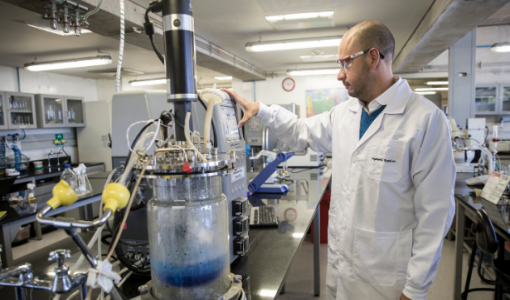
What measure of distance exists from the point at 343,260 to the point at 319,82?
23.2 feet

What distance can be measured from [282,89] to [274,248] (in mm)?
7296

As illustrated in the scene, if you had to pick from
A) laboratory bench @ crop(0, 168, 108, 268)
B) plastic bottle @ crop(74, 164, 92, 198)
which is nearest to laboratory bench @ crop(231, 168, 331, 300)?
laboratory bench @ crop(0, 168, 108, 268)

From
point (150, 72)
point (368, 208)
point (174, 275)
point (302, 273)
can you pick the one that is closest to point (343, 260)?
point (368, 208)

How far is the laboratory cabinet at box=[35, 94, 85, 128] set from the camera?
5.50m

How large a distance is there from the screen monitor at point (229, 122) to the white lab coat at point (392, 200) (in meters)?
0.54

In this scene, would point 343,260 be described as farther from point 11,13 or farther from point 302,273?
point 11,13

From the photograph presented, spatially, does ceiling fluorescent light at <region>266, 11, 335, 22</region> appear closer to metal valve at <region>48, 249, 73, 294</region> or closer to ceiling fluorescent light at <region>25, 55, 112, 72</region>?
ceiling fluorescent light at <region>25, 55, 112, 72</region>

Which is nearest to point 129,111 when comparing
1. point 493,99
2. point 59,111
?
point 59,111

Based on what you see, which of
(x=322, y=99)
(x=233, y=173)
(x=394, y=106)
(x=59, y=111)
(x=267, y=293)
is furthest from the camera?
(x=322, y=99)

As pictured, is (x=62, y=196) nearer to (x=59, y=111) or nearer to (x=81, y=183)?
(x=81, y=183)

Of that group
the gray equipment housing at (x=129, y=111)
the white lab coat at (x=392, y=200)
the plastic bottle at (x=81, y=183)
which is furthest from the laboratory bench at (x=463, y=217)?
the plastic bottle at (x=81, y=183)

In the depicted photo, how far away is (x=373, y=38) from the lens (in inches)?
49.5

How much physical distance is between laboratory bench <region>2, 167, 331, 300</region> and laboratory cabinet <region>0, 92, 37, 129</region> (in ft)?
11.1

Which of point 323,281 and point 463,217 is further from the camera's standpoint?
point 323,281
